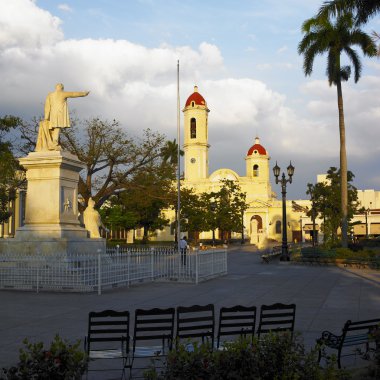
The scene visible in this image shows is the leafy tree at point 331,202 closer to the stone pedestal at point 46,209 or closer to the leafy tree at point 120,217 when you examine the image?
the leafy tree at point 120,217

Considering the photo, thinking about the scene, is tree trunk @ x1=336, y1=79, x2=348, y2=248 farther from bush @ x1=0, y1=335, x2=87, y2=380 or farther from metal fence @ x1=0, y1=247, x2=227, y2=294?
bush @ x1=0, y1=335, x2=87, y2=380

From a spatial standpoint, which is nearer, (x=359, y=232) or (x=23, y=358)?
(x=23, y=358)

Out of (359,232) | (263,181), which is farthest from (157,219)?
(359,232)

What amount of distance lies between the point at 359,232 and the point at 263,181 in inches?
691

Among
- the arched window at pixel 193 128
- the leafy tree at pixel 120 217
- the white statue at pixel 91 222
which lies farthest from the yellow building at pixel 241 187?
the white statue at pixel 91 222

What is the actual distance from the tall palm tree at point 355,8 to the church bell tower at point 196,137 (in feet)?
190

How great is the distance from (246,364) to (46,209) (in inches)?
515

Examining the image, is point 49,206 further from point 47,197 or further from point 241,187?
point 241,187

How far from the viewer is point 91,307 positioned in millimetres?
12359

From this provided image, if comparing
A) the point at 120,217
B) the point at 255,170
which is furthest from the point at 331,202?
the point at 255,170

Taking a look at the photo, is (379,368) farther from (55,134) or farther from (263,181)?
(263,181)

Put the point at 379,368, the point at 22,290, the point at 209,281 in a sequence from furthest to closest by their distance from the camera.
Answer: the point at 209,281 < the point at 22,290 < the point at 379,368

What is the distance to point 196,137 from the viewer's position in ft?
287

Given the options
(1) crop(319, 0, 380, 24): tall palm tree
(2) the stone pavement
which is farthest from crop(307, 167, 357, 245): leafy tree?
(2) the stone pavement
